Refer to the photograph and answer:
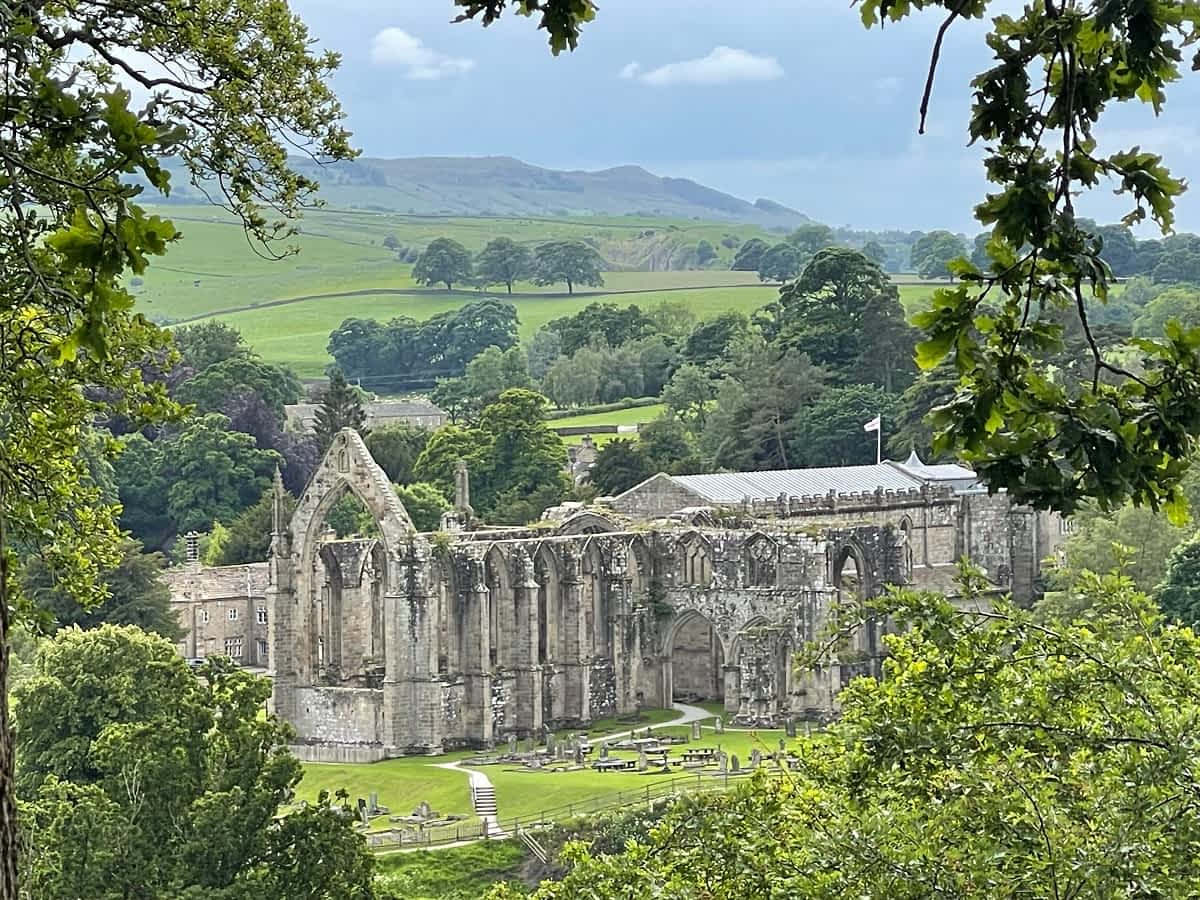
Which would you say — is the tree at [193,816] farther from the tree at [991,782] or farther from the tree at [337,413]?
the tree at [337,413]

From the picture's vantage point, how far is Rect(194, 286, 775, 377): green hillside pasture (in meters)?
173

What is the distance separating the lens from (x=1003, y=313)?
29.1 ft

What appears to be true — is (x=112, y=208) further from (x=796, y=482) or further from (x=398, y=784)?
(x=796, y=482)

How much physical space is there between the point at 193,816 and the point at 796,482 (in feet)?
147

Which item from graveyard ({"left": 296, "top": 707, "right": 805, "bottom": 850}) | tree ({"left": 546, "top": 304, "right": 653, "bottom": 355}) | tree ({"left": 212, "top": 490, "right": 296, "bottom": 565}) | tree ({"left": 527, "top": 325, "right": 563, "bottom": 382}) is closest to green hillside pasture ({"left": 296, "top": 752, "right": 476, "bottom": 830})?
graveyard ({"left": 296, "top": 707, "right": 805, "bottom": 850})

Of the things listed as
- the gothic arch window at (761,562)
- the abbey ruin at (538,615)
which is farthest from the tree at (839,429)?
the gothic arch window at (761,562)

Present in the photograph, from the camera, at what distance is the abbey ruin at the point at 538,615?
188 feet

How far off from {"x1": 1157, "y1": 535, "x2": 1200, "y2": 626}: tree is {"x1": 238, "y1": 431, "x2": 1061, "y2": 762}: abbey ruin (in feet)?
28.6

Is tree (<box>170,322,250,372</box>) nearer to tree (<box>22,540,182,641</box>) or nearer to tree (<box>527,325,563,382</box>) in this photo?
tree (<box>527,325,563,382</box>)

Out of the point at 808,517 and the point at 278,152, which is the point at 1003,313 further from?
the point at 808,517

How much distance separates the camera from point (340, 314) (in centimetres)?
19375

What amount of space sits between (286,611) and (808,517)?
17.2 metres

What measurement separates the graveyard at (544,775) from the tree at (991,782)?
26304mm

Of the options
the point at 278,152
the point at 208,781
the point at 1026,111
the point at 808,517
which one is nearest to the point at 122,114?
the point at 1026,111
